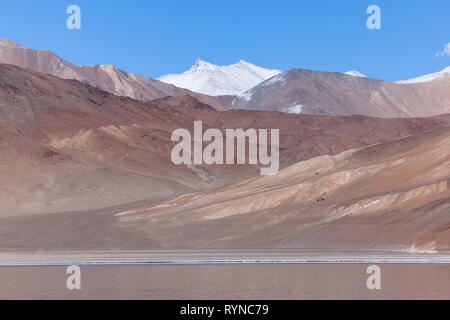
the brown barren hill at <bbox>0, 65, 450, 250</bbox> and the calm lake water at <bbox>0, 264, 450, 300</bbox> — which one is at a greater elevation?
the brown barren hill at <bbox>0, 65, 450, 250</bbox>

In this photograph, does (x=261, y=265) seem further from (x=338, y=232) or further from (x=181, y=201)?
(x=181, y=201)

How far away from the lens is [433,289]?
27.0m

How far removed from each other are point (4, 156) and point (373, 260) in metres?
90.6

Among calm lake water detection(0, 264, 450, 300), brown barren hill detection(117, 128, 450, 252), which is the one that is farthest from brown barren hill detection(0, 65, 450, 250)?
calm lake water detection(0, 264, 450, 300)

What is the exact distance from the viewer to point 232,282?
1204 inches

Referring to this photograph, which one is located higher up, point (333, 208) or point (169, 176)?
point (169, 176)

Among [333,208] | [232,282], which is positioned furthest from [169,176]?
[232,282]

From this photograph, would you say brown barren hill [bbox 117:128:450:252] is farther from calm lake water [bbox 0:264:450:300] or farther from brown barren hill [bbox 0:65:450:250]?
calm lake water [bbox 0:264:450:300]

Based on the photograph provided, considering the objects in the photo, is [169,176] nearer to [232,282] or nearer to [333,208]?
[333,208]

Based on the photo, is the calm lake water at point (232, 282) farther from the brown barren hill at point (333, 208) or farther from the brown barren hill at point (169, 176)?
the brown barren hill at point (169, 176)

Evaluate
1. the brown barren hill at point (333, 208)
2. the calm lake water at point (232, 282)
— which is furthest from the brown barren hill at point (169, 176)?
the calm lake water at point (232, 282)

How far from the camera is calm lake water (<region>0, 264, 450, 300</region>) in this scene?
2656 centimetres

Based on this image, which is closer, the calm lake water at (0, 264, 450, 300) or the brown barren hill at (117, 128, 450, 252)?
the calm lake water at (0, 264, 450, 300)
